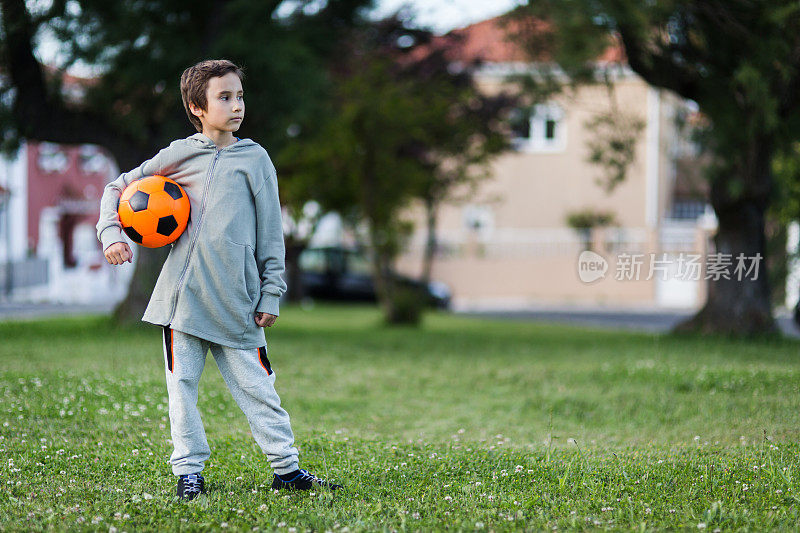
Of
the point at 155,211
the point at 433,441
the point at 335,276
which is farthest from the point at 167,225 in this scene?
the point at 335,276

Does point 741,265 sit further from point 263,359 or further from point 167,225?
point 167,225

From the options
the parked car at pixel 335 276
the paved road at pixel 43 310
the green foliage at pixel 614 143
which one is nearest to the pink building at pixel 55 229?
the paved road at pixel 43 310

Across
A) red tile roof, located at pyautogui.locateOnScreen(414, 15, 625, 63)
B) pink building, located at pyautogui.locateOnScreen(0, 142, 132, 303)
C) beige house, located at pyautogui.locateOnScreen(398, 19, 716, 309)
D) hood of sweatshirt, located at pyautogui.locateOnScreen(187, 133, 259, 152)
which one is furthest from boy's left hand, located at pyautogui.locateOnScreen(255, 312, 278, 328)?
pink building, located at pyautogui.locateOnScreen(0, 142, 132, 303)

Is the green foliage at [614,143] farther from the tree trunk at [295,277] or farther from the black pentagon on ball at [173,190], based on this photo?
the tree trunk at [295,277]

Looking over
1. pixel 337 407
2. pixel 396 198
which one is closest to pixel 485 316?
pixel 396 198

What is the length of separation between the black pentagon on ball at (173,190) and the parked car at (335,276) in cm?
2112

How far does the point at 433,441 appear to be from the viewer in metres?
5.77

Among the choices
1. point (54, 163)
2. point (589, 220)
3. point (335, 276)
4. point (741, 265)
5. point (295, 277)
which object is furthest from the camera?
point (54, 163)

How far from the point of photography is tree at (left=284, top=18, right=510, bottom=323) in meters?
16.0

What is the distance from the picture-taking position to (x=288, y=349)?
11734 millimetres

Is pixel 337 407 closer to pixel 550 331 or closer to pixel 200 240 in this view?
pixel 200 240

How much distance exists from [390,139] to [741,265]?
264 inches

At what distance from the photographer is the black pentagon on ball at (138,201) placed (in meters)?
3.87

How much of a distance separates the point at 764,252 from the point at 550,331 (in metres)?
4.21
